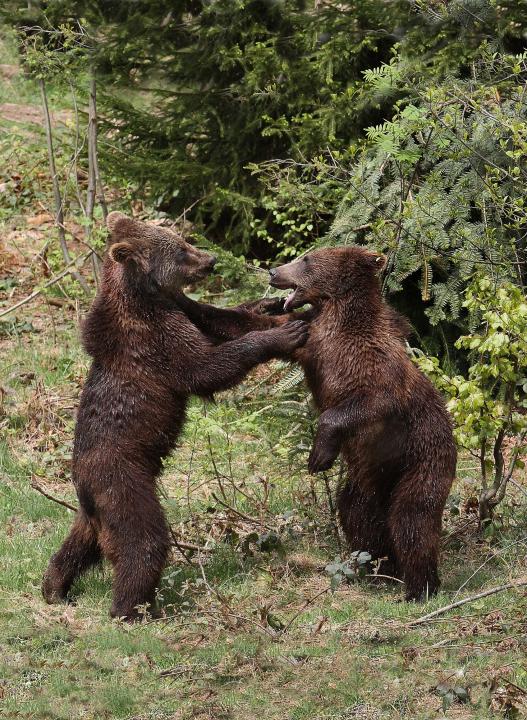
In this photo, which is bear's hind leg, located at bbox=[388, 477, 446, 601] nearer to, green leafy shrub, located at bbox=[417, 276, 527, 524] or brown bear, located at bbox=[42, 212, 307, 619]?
green leafy shrub, located at bbox=[417, 276, 527, 524]

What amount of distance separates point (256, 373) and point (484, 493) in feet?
12.6

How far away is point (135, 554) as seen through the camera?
7066 mm

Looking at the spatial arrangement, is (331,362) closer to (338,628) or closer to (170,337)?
(170,337)

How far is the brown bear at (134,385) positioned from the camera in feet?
23.8

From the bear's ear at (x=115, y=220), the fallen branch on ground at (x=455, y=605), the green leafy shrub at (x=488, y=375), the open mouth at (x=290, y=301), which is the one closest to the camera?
the fallen branch on ground at (x=455, y=605)

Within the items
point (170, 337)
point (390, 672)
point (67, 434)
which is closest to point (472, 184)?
point (170, 337)

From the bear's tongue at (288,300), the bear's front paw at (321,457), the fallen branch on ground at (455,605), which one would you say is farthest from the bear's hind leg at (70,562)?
the fallen branch on ground at (455,605)

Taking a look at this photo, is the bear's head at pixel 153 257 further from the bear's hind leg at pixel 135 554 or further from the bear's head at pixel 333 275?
the bear's hind leg at pixel 135 554

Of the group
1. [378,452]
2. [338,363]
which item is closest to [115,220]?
[338,363]

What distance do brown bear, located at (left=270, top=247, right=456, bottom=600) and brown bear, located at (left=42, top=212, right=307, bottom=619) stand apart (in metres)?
0.29

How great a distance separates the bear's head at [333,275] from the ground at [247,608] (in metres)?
1.09

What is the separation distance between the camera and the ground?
18.8 feet

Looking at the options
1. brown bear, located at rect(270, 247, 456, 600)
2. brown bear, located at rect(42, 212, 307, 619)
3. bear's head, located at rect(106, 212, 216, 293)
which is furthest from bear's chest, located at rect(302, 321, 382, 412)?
bear's head, located at rect(106, 212, 216, 293)

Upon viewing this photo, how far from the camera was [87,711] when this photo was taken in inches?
225
